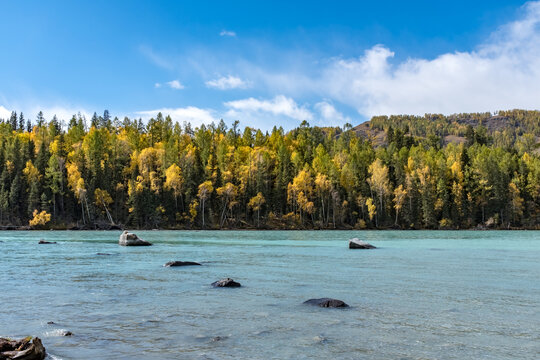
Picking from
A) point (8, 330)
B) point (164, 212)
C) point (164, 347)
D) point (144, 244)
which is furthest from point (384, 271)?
point (164, 212)

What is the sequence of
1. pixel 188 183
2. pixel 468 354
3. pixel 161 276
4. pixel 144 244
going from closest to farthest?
pixel 468 354
pixel 161 276
pixel 144 244
pixel 188 183

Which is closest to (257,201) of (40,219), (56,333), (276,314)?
(40,219)

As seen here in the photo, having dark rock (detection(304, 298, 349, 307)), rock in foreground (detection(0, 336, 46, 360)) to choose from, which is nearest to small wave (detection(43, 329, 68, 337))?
rock in foreground (detection(0, 336, 46, 360))

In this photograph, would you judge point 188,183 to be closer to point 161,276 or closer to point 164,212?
point 164,212

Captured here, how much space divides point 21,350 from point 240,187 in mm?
106630

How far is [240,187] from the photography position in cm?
11406

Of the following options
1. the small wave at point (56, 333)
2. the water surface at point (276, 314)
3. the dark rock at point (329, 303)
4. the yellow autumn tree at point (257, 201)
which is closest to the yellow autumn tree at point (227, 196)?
the yellow autumn tree at point (257, 201)

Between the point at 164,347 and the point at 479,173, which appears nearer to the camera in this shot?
the point at 164,347

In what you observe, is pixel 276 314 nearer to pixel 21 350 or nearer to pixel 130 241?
pixel 21 350

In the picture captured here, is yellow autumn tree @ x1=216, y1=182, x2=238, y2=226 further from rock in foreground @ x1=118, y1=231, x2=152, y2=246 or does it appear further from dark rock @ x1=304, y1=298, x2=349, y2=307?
dark rock @ x1=304, y1=298, x2=349, y2=307

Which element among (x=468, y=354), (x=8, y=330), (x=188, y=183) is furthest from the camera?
(x=188, y=183)

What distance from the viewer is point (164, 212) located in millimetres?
104438

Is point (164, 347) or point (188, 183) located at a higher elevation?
point (188, 183)

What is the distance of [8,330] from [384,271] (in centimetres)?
1605
